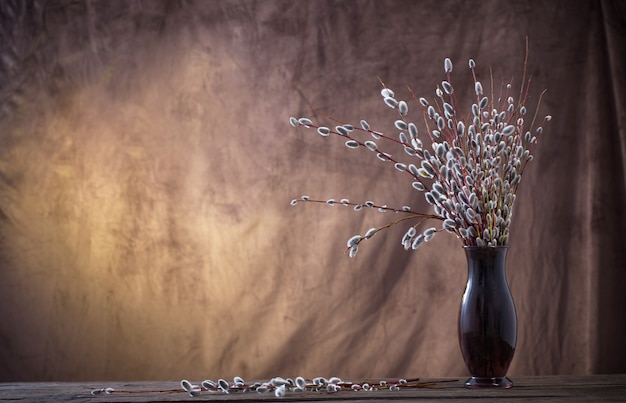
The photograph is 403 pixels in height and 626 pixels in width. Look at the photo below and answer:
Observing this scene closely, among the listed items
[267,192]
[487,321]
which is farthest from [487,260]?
[267,192]

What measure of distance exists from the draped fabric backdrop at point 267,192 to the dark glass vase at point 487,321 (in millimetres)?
1026

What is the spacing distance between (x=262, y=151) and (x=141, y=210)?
1.70 feet

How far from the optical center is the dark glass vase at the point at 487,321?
5.06 ft

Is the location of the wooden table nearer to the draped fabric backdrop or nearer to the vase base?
the vase base

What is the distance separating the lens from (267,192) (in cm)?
267

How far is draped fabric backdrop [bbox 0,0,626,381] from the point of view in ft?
8.51

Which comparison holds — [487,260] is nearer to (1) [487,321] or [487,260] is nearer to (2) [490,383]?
(1) [487,321]

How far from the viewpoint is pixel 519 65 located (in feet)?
8.67

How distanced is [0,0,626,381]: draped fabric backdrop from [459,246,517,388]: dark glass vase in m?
1.03

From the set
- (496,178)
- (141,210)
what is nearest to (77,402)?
(496,178)

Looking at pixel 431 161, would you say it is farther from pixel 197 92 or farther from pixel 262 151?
pixel 197 92

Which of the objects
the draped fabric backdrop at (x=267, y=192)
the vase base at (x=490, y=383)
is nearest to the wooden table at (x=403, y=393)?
the vase base at (x=490, y=383)

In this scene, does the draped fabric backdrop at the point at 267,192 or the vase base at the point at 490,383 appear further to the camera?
the draped fabric backdrop at the point at 267,192

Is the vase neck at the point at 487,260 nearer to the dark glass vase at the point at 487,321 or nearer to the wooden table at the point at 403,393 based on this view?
the dark glass vase at the point at 487,321
